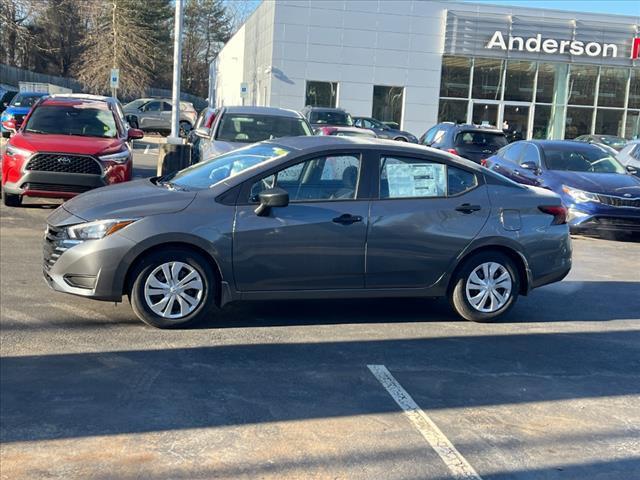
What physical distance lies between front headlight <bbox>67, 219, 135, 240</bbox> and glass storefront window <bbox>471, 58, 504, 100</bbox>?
2942 cm

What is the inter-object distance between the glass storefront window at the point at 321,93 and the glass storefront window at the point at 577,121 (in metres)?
11.1

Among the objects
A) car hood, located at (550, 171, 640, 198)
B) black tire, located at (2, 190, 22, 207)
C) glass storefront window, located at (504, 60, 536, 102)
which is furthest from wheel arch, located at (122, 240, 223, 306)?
glass storefront window, located at (504, 60, 536, 102)

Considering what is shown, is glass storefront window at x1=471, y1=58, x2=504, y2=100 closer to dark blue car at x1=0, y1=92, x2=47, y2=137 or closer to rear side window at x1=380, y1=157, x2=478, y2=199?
dark blue car at x1=0, y1=92, x2=47, y2=137

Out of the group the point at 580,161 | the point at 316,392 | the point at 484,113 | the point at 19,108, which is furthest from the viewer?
the point at 484,113

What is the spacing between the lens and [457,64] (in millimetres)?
32812

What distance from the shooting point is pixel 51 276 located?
5898 millimetres

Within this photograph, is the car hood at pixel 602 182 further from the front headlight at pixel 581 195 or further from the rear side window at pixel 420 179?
the rear side window at pixel 420 179

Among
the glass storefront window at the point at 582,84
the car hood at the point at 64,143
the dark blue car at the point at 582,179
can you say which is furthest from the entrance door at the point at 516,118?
the car hood at the point at 64,143

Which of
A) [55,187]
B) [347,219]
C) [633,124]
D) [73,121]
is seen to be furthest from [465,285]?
[633,124]

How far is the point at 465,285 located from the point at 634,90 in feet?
103

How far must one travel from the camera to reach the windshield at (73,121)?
11.9 meters

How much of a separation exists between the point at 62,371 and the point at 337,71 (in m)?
28.4

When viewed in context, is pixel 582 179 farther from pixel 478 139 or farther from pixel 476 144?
pixel 478 139

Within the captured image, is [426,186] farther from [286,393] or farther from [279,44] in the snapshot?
[279,44]
